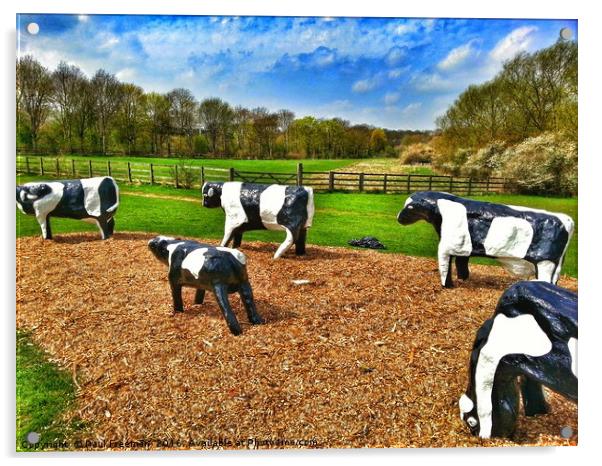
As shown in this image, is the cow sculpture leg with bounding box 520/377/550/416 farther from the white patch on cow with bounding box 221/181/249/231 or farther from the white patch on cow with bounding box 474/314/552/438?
the white patch on cow with bounding box 221/181/249/231

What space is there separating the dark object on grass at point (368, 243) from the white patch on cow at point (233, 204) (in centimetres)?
138

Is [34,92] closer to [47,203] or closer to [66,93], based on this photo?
[66,93]

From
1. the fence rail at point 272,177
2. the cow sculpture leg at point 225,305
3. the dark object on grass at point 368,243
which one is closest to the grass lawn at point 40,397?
the cow sculpture leg at point 225,305

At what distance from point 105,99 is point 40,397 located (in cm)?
287

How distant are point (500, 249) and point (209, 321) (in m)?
2.99

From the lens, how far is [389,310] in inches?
166

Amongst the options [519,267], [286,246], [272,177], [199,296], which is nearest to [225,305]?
[199,296]

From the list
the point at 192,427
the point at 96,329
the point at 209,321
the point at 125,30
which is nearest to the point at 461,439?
the point at 192,427

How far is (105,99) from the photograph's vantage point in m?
4.43

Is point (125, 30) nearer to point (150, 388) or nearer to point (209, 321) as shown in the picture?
point (209, 321)

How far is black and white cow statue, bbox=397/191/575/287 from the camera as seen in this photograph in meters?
4.15

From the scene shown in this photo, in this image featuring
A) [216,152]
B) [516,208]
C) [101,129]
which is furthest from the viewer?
[216,152]

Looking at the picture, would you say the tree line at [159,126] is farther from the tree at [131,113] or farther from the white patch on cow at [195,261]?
the white patch on cow at [195,261]

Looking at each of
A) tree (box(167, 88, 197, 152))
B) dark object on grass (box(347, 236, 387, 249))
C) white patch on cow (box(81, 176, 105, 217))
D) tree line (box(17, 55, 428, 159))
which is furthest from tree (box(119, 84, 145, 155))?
dark object on grass (box(347, 236, 387, 249))
